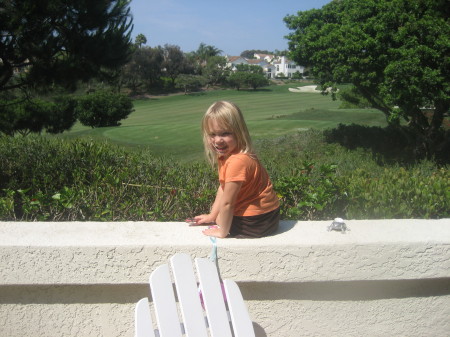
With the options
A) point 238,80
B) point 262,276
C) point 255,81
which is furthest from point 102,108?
point 238,80

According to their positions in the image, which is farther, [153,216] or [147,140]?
[147,140]

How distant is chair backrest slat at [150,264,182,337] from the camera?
1.79m

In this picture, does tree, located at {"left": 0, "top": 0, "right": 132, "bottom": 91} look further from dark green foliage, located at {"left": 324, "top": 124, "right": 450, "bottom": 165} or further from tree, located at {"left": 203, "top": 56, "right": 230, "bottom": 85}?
tree, located at {"left": 203, "top": 56, "right": 230, "bottom": 85}

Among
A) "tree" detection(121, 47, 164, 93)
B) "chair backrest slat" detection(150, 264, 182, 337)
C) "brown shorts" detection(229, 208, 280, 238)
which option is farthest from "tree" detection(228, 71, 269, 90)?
"chair backrest slat" detection(150, 264, 182, 337)

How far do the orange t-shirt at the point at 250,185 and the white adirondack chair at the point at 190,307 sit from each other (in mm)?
456

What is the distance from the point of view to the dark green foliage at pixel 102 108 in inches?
844

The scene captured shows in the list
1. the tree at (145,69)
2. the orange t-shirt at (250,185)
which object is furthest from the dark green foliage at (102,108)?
the tree at (145,69)

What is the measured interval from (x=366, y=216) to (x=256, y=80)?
2204 inches

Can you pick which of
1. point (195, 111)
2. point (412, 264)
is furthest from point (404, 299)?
point (195, 111)

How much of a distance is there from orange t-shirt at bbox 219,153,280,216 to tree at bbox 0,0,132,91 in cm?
368

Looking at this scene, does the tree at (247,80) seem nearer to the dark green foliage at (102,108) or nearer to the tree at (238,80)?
the tree at (238,80)

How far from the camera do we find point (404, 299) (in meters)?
2.29

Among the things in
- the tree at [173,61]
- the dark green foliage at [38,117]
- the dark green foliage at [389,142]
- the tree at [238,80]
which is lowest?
the dark green foliage at [389,142]

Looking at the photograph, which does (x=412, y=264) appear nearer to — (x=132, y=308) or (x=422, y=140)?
(x=132, y=308)
